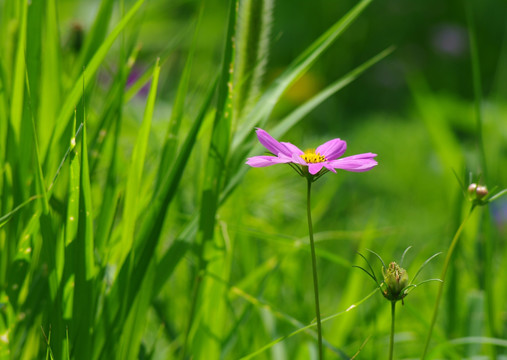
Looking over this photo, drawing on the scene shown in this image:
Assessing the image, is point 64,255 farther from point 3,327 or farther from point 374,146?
point 374,146

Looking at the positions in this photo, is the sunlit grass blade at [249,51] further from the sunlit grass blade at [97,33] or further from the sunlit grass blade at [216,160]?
the sunlit grass blade at [97,33]

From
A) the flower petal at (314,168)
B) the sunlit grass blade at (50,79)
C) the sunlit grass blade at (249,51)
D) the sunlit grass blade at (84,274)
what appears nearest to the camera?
the flower petal at (314,168)

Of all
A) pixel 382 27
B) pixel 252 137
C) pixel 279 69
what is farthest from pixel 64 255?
pixel 382 27

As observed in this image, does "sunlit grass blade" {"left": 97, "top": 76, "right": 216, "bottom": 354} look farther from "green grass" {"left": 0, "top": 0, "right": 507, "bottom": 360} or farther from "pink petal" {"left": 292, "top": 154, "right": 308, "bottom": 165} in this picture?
"pink petal" {"left": 292, "top": 154, "right": 308, "bottom": 165}

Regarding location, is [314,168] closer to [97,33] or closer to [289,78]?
[289,78]

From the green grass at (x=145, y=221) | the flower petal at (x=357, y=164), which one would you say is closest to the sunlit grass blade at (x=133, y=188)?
the green grass at (x=145, y=221)

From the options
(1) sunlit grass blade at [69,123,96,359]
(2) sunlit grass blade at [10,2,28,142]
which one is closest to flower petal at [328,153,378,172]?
(1) sunlit grass blade at [69,123,96,359]

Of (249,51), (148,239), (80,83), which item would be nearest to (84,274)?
(148,239)
